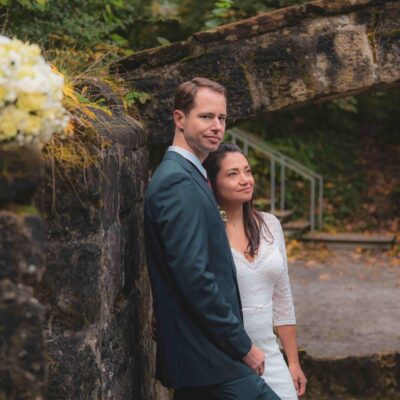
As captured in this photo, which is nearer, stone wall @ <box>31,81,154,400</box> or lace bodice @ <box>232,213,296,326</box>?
stone wall @ <box>31,81,154,400</box>

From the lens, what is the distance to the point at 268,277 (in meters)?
3.75

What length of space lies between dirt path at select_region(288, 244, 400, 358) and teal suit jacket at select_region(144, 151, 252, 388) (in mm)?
3693

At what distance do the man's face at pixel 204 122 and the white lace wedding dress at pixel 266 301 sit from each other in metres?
0.59

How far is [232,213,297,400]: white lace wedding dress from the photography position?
12.0ft

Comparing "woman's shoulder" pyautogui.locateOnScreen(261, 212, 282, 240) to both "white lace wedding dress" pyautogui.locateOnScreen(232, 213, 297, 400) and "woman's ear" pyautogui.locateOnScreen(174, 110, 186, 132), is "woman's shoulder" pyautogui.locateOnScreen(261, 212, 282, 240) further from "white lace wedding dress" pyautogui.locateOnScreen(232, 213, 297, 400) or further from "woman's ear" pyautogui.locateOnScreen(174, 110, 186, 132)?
"woman's ear" pyautogui.locateOnScreen(174, 110, 186, 132)

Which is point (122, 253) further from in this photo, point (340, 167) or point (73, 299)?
point (340, 167)

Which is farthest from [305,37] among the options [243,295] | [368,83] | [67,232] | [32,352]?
[32,352]

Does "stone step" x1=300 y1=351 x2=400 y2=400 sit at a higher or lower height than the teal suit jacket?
lower

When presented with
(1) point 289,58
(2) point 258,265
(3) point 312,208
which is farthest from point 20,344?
(3) point 312,208

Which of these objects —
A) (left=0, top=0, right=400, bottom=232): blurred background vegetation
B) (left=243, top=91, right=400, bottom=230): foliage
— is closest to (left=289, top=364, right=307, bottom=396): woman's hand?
(left=0, top=0, right=400, bottom=232): blurred background vegetation

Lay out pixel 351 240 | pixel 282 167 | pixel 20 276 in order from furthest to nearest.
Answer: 1. pixel 282 167
2. pixel 351 240
3. pixel 20 276

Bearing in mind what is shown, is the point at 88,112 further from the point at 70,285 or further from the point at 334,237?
the point at 334,237

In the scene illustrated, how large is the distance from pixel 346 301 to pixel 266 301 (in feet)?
18.3

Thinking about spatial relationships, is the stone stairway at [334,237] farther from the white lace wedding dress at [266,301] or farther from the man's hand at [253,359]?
the man's hand at [253,359]
